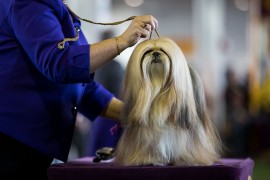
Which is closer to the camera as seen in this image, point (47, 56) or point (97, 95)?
point (47, 56)

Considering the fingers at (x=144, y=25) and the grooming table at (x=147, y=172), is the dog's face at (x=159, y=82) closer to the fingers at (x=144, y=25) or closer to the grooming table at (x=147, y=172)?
the fingers at (x=144, y=25)

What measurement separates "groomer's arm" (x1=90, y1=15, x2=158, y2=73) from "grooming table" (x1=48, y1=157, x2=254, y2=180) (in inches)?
11.3

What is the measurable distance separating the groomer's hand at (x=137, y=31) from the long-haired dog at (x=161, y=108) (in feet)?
0.10

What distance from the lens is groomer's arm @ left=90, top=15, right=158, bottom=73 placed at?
179 centimetres

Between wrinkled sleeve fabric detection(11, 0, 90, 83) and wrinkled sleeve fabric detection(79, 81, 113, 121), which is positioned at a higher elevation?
wrinkled sleeve fabric detection(11, 0, 90, 83)

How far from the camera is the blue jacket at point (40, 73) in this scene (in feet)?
5.85

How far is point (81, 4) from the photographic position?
6.00 m

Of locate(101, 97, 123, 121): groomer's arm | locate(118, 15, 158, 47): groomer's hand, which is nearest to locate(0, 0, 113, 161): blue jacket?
locate(118, 15, 158, 47): groomer's hand

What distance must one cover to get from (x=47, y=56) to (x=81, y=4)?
14.1ft

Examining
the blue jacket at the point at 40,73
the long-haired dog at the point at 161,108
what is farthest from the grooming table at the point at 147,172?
the blue jacket at the point at 40,73

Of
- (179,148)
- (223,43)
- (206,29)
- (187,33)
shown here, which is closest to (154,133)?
(179,148)

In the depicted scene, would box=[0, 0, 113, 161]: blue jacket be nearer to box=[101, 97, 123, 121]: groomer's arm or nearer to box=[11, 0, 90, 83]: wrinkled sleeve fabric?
box=[11, 0, 90, 83]: wrinkled sleeve fabric

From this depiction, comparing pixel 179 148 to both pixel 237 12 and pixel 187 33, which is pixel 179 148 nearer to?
pixel 187 33

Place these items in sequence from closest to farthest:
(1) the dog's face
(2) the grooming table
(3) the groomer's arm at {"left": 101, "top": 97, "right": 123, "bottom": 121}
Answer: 1. (2) the grooming table
2. (1) the dog's face
3. (3) the groomer's arm at {"left": 101, "top": 97, "right": 123, "bottom": 121}
